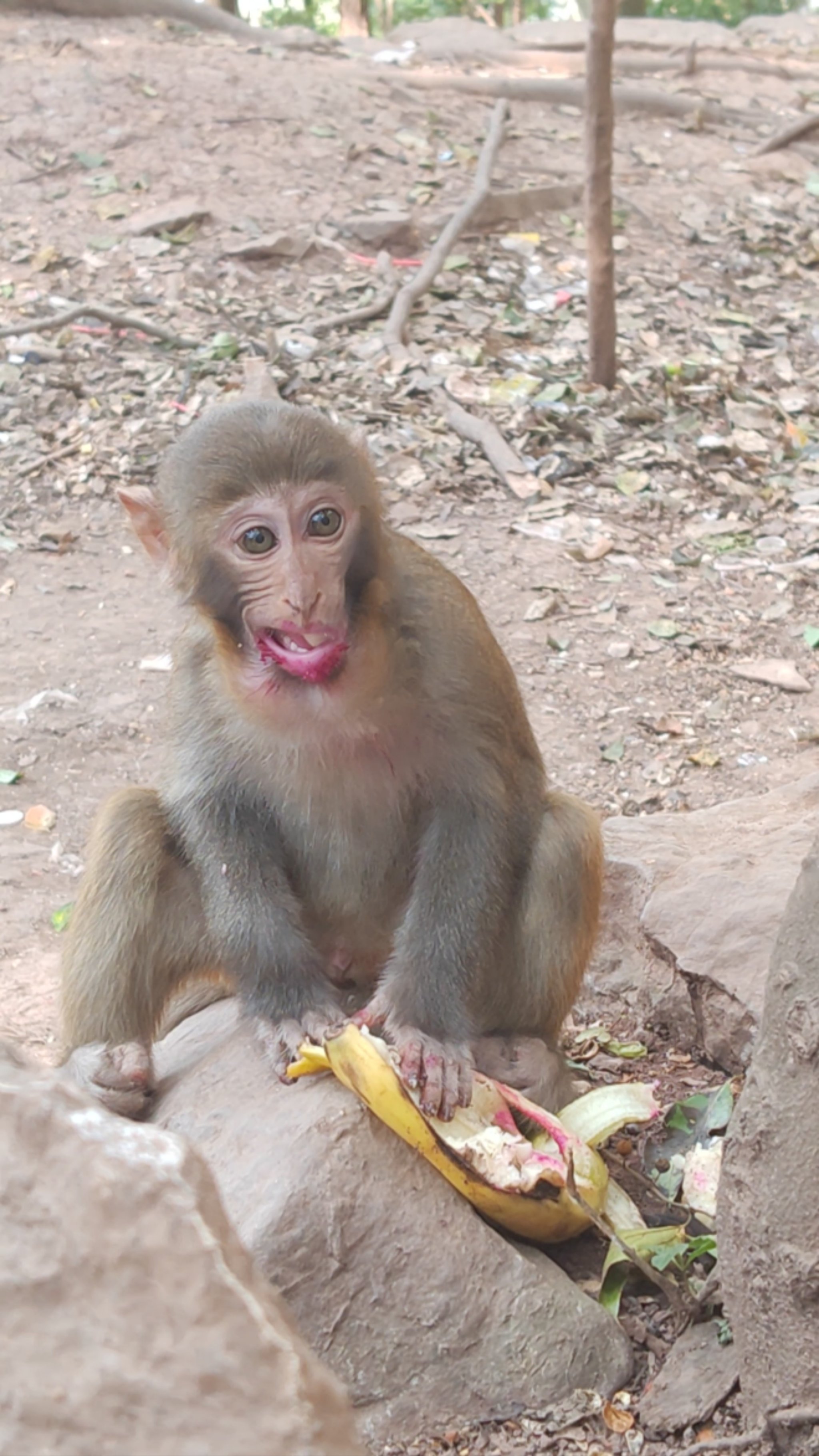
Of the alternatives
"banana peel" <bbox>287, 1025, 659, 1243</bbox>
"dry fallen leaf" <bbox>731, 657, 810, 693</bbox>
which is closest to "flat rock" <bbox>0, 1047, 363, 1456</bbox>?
"banana peel" <bbox>287, 1025, 659, 1243</bbox>

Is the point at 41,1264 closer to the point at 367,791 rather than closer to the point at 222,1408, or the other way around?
the point at 222,1408

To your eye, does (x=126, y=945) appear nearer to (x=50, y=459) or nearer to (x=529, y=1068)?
(x=529, y=1068)

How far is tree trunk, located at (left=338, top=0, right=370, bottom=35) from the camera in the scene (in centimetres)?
1670

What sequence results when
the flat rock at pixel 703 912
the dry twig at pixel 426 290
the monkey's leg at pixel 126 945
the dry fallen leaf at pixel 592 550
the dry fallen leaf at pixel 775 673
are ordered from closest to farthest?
1. the monkey's leg at pixel 126 945
2. the flat rock at pixel 703 912
3. the dry fallen leaf at pixel 775 673
4. the dry fallen leaf at pixel 592 550
5. the dry twig at pixel 426 290

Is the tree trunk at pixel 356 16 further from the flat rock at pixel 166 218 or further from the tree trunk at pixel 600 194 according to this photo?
the tree trunk at pixel 600 194

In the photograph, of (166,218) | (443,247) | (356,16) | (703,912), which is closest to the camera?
(703,912)

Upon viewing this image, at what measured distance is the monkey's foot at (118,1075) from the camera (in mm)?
3557

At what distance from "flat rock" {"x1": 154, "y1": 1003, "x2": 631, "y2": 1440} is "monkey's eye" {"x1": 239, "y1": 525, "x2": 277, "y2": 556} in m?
1.14

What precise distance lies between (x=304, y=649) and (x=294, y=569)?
7.2 inches

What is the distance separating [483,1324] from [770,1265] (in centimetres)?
65

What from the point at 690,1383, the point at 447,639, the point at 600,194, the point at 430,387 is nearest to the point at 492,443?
the point at 430,387

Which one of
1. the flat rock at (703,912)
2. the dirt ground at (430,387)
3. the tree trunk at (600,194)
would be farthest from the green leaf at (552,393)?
the flat rock at (703,912)

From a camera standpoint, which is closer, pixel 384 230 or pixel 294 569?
pixel 294 569

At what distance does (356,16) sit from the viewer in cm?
1675
